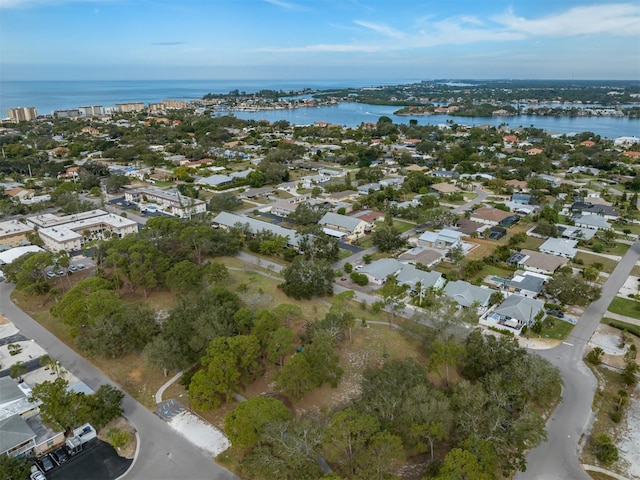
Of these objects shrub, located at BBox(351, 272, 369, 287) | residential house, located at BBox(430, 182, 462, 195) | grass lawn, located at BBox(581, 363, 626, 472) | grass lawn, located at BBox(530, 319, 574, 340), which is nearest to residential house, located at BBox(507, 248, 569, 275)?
grass lawn, located at BBox(530, 319, 574, 340)

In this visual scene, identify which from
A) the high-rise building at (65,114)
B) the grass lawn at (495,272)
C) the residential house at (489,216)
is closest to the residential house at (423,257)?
the grass lawn at (495,272)

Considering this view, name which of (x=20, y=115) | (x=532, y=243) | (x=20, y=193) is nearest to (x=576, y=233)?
(x=532, y=243)

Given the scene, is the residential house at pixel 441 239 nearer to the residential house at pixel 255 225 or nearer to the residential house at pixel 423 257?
the residential house at pixel 423 257

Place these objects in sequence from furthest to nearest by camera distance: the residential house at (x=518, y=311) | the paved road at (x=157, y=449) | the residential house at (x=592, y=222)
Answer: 1. the residential house at (x=592, y=222)
2. the residential house at (x=518, y=311)
3. the paved road at (x=157, y=449)

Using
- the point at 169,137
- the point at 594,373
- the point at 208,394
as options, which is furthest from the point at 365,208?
the point at 169,137

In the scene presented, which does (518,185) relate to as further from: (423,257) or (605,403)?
(605,403)

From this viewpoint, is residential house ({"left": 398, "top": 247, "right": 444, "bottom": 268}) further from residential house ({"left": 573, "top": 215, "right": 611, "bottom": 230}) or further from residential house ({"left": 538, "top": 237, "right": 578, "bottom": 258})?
residential house ({"left": 573, "top": 215, "right": 611, "bottom": 230})
